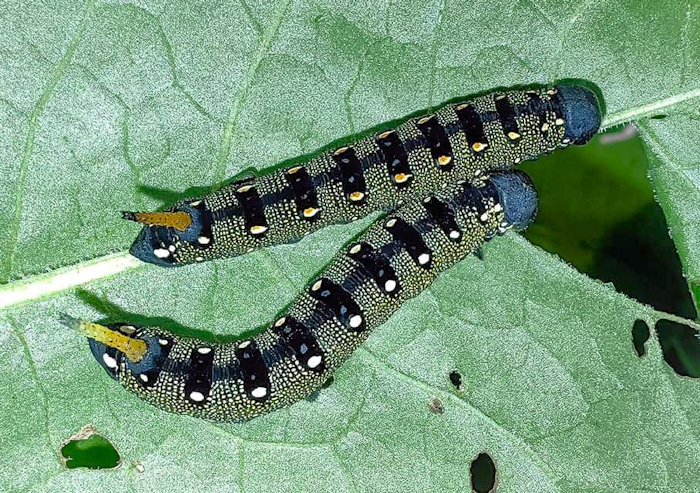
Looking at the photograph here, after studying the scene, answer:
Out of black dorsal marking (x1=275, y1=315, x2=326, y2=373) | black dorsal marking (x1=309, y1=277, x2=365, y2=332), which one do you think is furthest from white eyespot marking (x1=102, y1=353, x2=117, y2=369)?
black dorsal marking (x1=309, y1=277, x2=365, y2=332)

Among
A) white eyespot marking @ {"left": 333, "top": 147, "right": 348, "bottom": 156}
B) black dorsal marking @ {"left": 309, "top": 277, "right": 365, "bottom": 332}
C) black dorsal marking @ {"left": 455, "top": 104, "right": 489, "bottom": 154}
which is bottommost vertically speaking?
black dorsal marking @ {"left": 309, "top": 277, "right": 365, "bottom": 332}

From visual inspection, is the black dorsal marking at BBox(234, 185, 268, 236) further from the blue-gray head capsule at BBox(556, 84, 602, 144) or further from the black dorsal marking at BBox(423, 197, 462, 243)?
the blue-gray head capsule at BBox(556, 84, 602, 144)

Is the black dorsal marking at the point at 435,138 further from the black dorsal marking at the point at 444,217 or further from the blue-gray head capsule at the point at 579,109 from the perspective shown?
the blue-gray head capsule at the point at 579,109

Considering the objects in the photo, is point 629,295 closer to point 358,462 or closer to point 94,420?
point 358,462

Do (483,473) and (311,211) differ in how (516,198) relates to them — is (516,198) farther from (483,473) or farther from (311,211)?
(483,473)

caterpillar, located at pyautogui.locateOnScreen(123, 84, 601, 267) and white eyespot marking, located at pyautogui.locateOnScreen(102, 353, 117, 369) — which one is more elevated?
caterpillar, located at pyautogui.locateOnScreen(123, 84, 601, 267)
